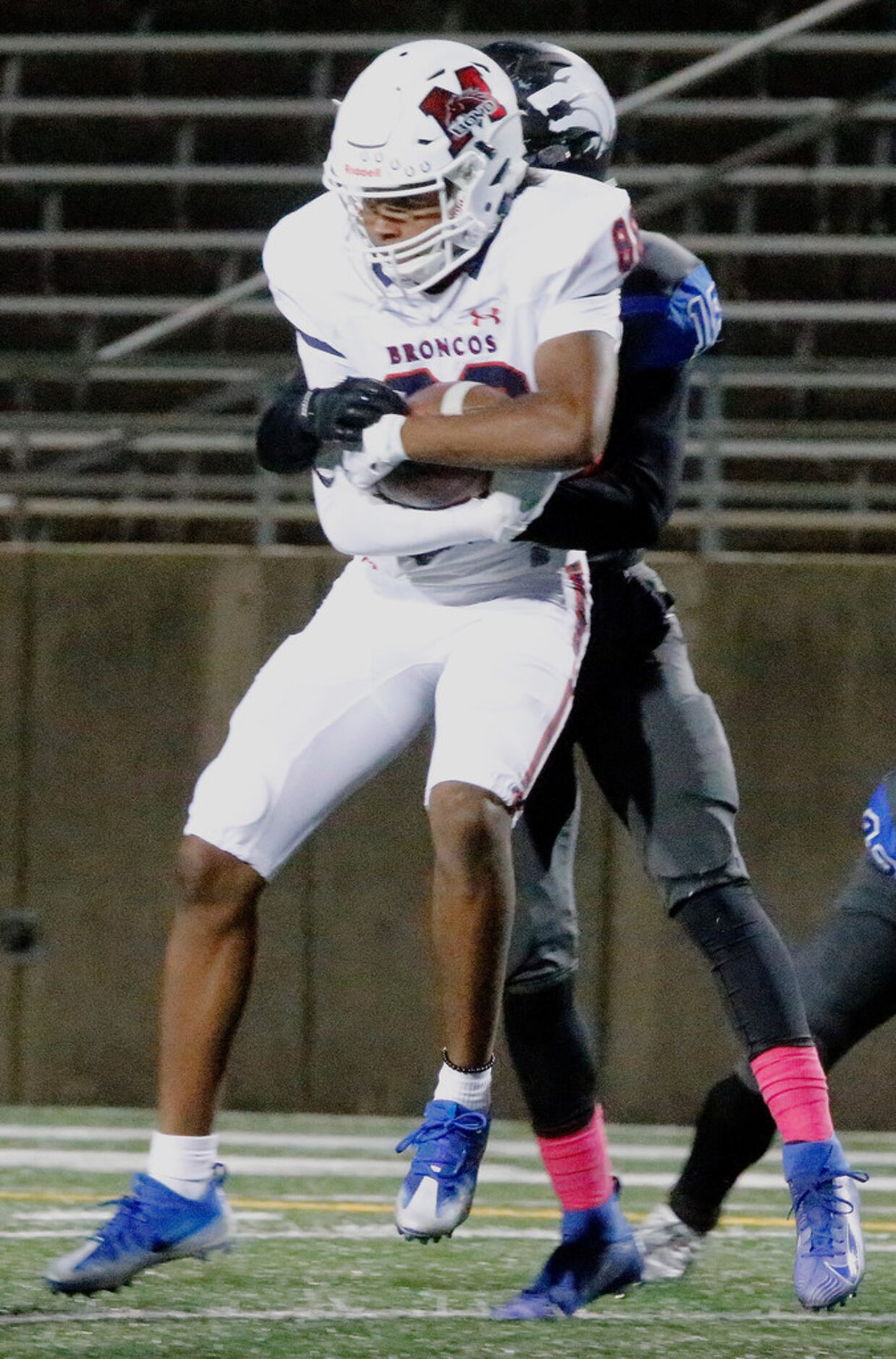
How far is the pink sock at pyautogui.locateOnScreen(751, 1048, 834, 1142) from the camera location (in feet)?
10.2

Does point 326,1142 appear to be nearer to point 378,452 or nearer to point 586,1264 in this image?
point 586,1264

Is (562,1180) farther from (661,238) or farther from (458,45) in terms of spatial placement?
(458,45)

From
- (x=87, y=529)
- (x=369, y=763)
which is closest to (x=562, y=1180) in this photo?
(x=369, y=763)

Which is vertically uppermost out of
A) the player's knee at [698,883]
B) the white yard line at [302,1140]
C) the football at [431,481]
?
A: the football at [431,481]

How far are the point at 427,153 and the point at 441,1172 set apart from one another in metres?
1.32

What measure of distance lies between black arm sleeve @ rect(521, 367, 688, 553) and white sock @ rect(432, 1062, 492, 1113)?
2.41 ft

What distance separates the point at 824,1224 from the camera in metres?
3.03

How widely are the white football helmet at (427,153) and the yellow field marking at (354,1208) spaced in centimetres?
222

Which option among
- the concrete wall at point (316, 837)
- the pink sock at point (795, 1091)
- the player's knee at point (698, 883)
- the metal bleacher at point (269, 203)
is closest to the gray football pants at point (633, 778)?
the player's knee at point (698, 883)

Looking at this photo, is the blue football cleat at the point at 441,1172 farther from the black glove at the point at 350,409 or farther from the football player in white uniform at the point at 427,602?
the black glove at the point at 350,409

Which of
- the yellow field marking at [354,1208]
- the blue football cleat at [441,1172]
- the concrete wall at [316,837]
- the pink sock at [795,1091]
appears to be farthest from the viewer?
the concrete wall at [316,837]

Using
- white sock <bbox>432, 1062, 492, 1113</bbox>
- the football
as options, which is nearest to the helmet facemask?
the football

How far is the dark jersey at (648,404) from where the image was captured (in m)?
3.16

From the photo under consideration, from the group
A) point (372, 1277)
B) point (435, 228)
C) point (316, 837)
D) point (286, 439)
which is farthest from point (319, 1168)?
point (435, 228)
